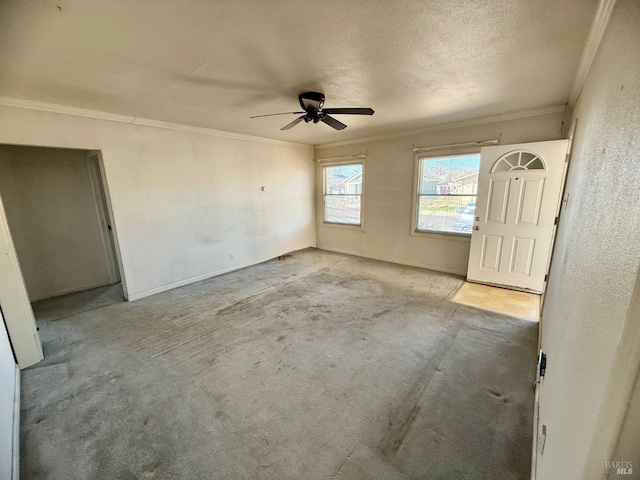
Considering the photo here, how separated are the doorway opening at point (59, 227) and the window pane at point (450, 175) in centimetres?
503


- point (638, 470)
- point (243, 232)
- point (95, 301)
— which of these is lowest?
point (95, 301)

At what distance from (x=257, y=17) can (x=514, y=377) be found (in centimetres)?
321

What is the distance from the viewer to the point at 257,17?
5.01 ft

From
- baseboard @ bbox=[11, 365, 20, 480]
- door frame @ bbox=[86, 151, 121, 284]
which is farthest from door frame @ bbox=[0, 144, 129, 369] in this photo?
door frame @ bbox=[86, 151, 121, 284]

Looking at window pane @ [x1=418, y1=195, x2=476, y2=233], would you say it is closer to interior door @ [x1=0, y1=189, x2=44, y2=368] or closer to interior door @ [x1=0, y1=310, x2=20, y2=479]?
interior door @ [x1=0, y1=310, x2=20, y2=479]

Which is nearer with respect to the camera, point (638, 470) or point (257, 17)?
point (638, 470)

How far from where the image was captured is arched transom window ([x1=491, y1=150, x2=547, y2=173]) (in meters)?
3.51

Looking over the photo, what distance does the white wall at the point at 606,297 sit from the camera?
57cm

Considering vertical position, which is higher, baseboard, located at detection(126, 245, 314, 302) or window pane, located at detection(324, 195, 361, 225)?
window pane, located at detection(324, 195, 361, 225)

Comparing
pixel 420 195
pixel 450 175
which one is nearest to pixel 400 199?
pixel 420 195

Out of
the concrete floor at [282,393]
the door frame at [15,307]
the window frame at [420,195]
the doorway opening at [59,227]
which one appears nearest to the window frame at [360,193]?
the window frame at [420,195]

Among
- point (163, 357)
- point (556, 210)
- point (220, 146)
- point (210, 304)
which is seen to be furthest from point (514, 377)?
point (220, 146)

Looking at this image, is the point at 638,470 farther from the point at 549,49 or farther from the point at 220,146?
the point at 220,146

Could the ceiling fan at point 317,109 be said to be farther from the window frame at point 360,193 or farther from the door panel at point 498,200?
the window frame at point 360,193
